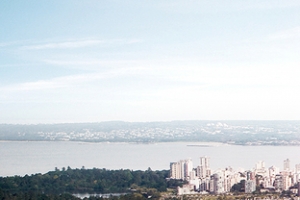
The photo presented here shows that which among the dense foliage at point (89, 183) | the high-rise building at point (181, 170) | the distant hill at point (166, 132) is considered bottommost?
the dense foliage at point (89, 183)

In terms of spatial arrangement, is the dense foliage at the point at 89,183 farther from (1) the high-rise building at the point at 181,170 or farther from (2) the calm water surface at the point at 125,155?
(2) the calm water surface at the point at 125,155

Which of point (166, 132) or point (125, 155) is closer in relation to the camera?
point (125, 155)

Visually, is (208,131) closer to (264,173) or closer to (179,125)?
(179,125)

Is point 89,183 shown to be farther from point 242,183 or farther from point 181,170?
point 242,183

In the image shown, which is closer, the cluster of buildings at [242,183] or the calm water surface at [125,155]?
the cluster of buildings at [242,183]

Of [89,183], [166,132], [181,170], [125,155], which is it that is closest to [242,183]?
[181,170]

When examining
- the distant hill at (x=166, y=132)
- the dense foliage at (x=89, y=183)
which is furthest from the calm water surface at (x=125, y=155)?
the dense foliage at (x=89, y=183)

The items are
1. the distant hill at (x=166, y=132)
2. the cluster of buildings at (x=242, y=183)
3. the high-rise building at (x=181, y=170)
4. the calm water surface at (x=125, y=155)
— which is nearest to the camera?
the cluster of buildings at (x=242, y=183)

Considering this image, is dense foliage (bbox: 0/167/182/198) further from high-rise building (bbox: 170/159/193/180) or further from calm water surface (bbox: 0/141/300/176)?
calm water surface (bbox: 0/141/300/176)
